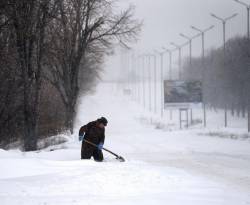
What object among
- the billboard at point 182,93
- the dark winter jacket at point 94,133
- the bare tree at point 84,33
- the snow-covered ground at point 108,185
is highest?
the bare tree at point 84,33

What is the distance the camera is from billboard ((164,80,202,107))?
52.8 m

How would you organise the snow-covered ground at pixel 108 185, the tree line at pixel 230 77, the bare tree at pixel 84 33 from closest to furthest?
1. the snow-covered ground at pixel 108 185
2. the bare tree at pixel 84 33
3. the tree line at pixel 230 77

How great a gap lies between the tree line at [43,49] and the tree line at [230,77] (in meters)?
24.4

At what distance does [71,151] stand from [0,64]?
6578 millimetres

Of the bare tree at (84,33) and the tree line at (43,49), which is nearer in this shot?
the tree line at (43,49)

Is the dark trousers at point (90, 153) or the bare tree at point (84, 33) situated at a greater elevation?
the bare tree at point (84, 33)

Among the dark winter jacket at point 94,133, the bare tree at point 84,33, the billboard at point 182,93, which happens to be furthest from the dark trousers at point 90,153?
the billboard at point 182,93

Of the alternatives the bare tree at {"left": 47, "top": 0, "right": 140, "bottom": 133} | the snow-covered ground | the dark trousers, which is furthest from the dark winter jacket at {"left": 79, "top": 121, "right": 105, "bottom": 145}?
the bare tree at {"left": 47, "top": 0, "right": 140, "bottom": 133}

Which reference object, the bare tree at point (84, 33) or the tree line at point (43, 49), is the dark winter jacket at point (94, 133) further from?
the bare tree at point (84, 33)

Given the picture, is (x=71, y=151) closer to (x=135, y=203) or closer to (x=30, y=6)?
(x=30, y=6)

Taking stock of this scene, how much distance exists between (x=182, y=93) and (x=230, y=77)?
23362 mm

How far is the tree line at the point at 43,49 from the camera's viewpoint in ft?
70.0

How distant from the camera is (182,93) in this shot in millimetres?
53188

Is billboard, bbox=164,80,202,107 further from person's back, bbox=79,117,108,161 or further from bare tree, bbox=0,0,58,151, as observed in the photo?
person's back, bbox=79,117,108,161
